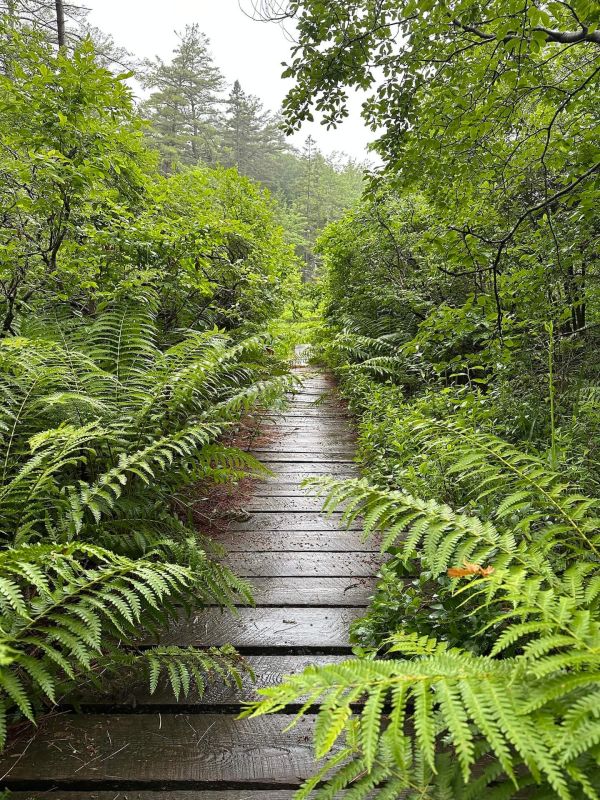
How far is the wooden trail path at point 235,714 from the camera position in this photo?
1.36 m

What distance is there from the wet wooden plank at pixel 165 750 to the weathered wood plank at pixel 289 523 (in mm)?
1473

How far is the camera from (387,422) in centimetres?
379

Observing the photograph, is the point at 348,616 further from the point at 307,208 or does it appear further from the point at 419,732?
the point at 307,208

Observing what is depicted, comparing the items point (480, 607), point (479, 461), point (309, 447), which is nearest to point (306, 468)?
point (309, 447)

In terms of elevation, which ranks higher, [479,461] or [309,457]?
[479,461]

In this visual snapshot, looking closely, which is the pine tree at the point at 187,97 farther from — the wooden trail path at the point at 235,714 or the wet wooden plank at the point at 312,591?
the wet wooden plank at the point at 312,591

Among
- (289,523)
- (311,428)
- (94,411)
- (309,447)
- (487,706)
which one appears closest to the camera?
(487,706)

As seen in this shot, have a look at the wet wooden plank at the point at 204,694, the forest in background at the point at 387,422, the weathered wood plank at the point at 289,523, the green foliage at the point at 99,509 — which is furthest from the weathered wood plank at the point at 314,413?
the wet wooden plank at the point at 204,694

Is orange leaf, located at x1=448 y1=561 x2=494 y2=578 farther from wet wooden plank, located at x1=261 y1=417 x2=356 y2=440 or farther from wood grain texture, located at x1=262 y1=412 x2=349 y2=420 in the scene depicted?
wood grain texture, located at x1=262 y1=412 x2=349 y2=420

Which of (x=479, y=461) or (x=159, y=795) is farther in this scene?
(x=479, y=461)

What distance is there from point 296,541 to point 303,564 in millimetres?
282

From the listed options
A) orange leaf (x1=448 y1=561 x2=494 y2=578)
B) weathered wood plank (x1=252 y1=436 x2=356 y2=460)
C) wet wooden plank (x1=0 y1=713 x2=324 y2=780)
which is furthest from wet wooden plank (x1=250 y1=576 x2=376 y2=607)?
weathered wood plank (x1=252 y1=436 x2=356 y2=460)

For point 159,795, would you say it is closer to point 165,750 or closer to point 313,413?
point 165,750

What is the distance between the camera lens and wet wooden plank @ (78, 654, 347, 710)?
164 cm
